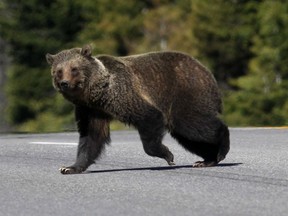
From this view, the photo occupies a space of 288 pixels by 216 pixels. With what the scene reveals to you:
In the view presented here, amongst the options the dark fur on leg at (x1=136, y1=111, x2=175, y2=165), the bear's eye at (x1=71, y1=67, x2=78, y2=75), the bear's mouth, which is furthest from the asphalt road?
the bear's eye at (x1=71, y1=67, x2=78, y2=75)

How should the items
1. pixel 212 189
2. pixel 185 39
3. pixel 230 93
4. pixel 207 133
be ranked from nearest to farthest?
pixel 212 189, pixel 207 133, pixel 230 93, pixel 185 39

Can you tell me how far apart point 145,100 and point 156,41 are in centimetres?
5179

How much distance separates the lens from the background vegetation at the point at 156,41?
175 feet

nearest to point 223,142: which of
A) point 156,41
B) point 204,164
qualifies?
point 204,164

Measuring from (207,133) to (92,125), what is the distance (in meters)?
1.30

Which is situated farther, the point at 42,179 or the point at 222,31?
the point at 222,31

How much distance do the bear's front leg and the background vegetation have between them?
35159 mm

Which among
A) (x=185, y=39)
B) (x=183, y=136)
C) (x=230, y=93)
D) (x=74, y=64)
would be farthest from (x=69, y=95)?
(x=185, y=39)

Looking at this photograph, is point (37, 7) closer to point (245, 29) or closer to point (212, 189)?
point (245, 29)

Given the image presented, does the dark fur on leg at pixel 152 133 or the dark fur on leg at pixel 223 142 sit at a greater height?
the dark fur on leg at pixel 152 133

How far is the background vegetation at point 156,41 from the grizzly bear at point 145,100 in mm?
34611

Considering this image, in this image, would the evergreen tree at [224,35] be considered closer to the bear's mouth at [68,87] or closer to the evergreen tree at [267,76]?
the evergreen tree at [267,76]

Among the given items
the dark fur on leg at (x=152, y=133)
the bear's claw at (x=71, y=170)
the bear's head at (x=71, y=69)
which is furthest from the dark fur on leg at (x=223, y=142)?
the bear's head at (x=71, y=69)

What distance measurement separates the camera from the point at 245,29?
57.0 m
